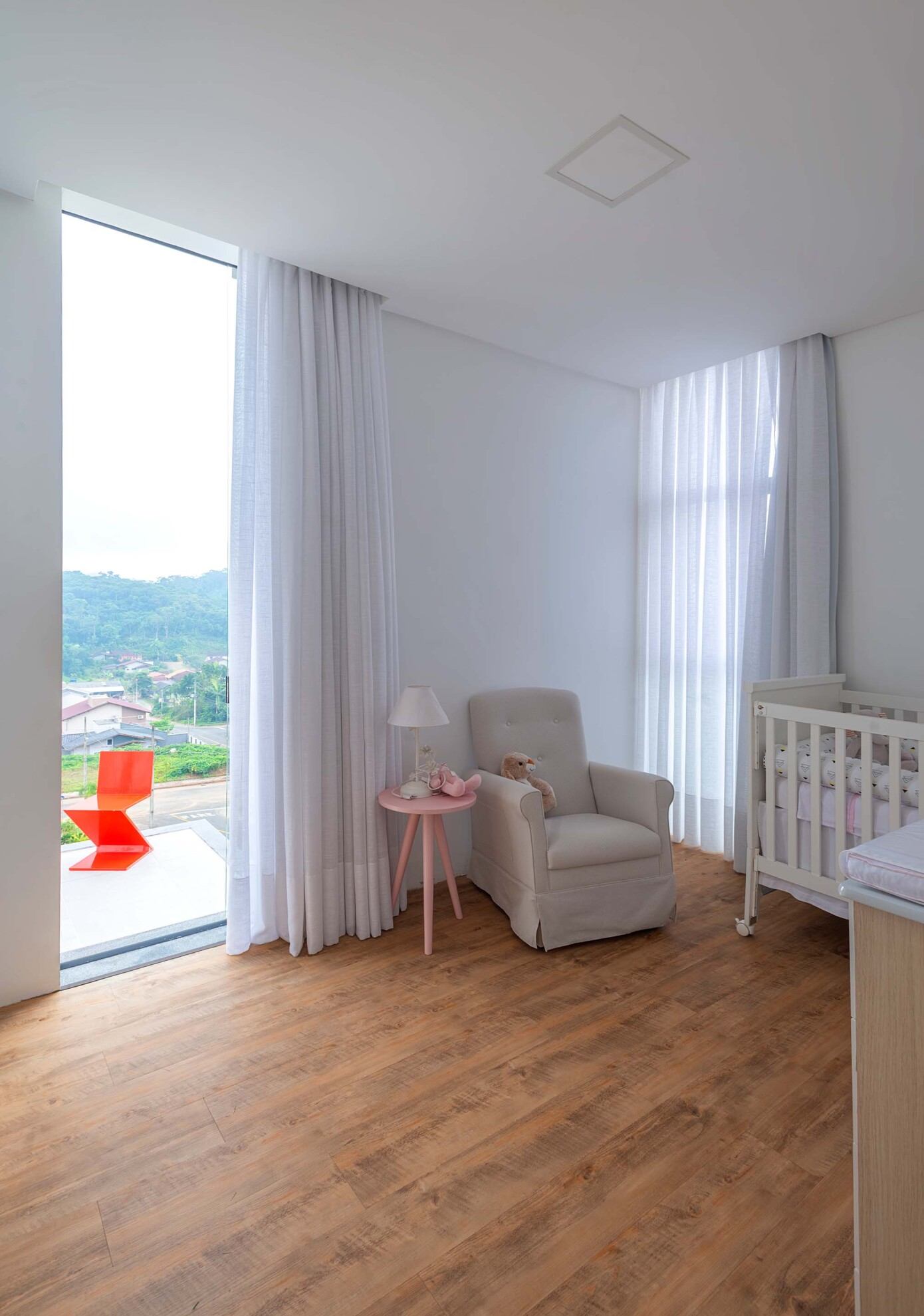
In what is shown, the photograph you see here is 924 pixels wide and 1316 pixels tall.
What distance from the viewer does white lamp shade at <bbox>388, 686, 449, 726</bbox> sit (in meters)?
2.67

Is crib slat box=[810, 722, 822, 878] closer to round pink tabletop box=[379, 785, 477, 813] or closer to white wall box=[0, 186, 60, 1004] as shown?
round pink tabletop box=[379, 785, 477, 813]

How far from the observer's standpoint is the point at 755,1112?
172cm

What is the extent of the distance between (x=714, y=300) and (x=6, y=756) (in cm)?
314

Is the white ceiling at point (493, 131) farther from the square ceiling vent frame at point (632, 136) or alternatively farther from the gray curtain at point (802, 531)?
the gray curtain at point (802, 531)

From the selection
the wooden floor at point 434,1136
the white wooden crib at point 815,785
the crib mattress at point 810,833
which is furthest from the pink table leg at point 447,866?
the crib mattress at point 810,833

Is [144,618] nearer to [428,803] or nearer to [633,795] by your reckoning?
[428,803]

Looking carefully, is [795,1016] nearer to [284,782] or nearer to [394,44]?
[284,782]

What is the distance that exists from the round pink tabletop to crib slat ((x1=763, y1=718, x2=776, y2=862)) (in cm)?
117

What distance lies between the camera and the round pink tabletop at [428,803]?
8.55 ft

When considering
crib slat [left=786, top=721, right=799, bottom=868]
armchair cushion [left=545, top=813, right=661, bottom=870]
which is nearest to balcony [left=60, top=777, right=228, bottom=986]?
armchair cushion [left=545, top=813, right=661, bottom=870]

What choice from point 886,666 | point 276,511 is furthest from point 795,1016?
point 276,511

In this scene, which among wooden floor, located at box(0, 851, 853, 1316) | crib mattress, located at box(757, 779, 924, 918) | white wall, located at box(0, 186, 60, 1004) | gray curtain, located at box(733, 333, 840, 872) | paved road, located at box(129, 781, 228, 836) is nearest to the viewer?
wooden floor, located at box(0, 851, 853, 1316)

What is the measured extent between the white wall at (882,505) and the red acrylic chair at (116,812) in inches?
125

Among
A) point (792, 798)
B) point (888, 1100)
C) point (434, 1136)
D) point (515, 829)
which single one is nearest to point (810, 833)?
point (792, 798)
